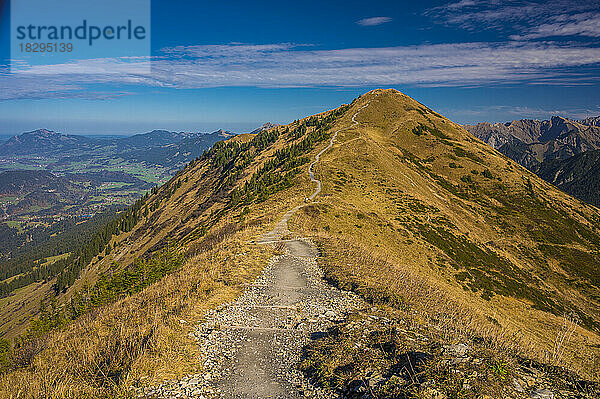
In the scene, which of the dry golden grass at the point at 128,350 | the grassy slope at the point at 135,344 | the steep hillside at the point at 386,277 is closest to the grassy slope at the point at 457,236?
the steep hillside at the point at 386,277

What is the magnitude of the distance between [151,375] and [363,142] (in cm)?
9112

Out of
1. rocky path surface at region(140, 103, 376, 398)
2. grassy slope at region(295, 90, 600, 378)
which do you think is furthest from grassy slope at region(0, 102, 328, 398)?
grassy slope at region(295, 90, 600, 378)

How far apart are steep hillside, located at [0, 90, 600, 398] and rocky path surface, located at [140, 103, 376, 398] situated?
56 cm

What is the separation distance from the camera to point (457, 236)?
200 ft

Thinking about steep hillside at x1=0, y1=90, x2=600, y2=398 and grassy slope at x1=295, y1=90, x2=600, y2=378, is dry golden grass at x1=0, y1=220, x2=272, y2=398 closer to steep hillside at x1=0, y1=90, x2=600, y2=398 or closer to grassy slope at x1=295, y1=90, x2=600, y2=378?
steep hillside at x1=0, y1=90, x2=600, y2=398

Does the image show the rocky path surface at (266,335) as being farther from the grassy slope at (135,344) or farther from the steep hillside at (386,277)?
the grassy slope at (135,344)

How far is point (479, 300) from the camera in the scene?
139 ft

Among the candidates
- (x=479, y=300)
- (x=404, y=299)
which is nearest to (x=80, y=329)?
(x=404, y=299)

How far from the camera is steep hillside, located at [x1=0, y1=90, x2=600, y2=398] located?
10.8 m

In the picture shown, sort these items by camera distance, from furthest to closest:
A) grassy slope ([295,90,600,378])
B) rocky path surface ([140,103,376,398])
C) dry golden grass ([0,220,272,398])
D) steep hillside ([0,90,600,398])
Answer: grassy slope ([295,90,600,378]) < steep hillside ([0,90,600,398]) < rocky path surface ([140,103,376,398]) < dry golden grass ([0,220,272,398])

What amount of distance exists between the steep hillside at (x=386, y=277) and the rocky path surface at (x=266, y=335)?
0.56 meters

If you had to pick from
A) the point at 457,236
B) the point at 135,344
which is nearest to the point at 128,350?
the point at 135,344

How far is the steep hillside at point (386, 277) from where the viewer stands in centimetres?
1079

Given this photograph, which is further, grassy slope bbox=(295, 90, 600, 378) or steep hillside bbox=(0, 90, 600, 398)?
grassy slope bbox=(295, 90, 600, 378)
